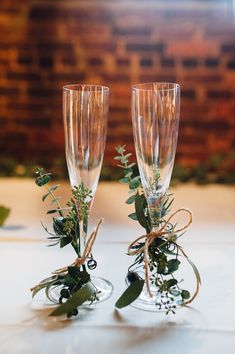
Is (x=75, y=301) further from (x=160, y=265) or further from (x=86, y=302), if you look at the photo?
(x=160, y=265)

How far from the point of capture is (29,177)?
2.12 metres

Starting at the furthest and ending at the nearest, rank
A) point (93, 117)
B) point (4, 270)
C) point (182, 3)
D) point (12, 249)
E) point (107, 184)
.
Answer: point (182, 3) < point (107, 184) < point (12, 249) < point (4, 270) < point (93, 117)

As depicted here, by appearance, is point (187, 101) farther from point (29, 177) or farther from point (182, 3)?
point (29, 177)

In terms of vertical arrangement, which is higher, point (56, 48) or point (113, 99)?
point (56, 48)

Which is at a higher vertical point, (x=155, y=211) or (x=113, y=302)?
(x=155, y=211)

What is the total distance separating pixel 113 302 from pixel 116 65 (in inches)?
57.7

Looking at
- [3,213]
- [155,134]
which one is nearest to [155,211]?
[155,134]

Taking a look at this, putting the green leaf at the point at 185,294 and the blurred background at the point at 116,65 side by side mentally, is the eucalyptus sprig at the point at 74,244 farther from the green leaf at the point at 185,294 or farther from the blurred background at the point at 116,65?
the blurred background at the point at 116,65

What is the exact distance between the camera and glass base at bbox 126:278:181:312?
1037mm

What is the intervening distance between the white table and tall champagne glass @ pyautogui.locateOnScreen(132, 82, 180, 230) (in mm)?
174

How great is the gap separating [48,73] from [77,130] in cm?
141

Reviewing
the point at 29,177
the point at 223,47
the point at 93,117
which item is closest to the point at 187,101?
the point at 223,47

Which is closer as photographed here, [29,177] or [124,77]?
[29,177]

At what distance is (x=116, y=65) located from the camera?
2.38 metres
